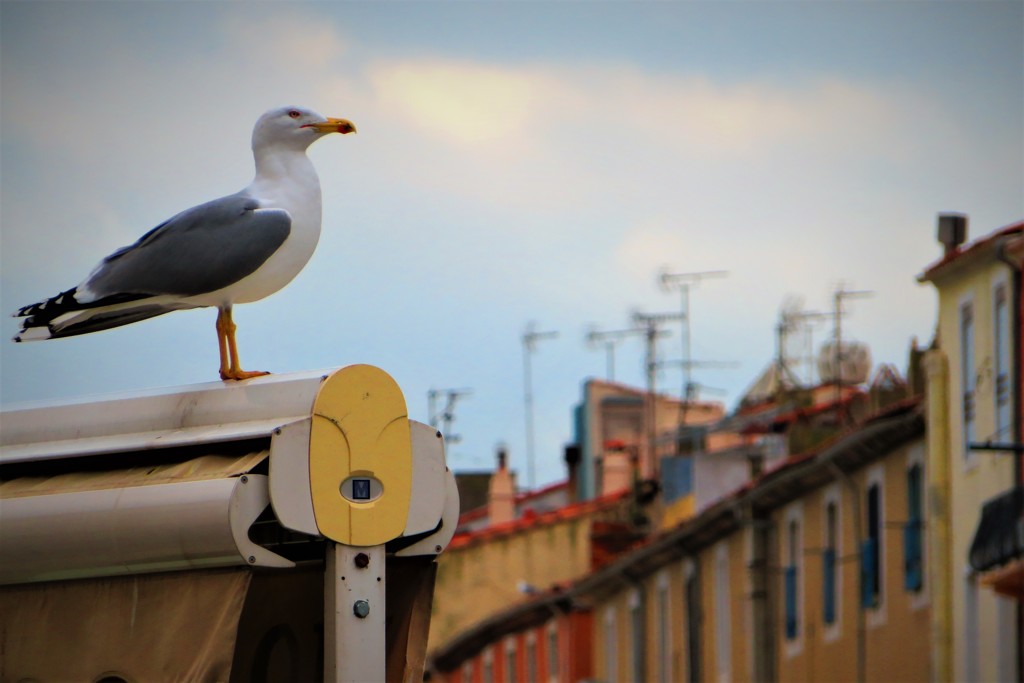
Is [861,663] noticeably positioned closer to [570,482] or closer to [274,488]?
[274,488]

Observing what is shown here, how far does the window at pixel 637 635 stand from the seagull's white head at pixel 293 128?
114 ft

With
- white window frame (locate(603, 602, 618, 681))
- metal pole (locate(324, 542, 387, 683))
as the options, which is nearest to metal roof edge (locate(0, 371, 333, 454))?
metal pole (locate(324, 542, 387, 683))

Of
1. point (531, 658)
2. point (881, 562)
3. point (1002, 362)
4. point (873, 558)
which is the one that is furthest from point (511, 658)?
point (1002, 362)

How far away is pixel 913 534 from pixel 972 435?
251 cm

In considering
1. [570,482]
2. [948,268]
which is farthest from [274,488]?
[570,482]

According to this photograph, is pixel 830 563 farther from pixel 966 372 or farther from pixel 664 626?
pixel 664 626

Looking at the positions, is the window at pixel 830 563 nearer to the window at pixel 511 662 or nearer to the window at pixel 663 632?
the window at pixel 663 632

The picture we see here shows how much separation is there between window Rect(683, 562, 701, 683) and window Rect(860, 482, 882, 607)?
745cm

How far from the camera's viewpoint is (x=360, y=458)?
972 centimetres

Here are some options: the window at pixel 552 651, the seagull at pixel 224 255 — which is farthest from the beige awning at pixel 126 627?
the window at pixel 552 651

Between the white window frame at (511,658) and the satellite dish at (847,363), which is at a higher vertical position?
the satellite dish at (847,363)

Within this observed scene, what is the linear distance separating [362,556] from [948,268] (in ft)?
74.9

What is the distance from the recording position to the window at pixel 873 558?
112 ft

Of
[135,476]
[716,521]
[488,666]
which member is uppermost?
[135,476]
